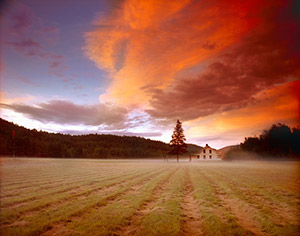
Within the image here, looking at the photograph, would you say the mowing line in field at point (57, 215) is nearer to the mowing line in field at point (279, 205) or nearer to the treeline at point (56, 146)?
the mowing line in field at point (279, 205)

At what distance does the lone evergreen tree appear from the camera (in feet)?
268

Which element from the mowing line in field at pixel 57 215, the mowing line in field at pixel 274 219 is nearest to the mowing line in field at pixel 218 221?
the mowing line in field at pixel 274 219

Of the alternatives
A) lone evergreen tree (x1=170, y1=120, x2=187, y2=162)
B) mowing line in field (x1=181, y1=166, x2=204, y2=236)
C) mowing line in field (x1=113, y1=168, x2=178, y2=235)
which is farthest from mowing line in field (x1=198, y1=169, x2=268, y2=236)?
lone evergreen tree (x1=170, y1=120, x2=187, y2=162)

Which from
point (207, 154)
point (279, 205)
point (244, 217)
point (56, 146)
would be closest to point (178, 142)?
point (207, 154)

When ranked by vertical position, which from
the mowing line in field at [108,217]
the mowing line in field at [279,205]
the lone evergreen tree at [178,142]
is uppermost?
the lone evergreen tree at [178,142]

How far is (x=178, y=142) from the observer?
83000mm

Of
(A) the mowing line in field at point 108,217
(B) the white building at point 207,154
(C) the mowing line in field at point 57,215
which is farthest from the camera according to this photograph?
(B) the white building at point 207,154

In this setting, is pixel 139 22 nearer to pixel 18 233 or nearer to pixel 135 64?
pixel 135 64

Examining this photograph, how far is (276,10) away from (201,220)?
710cm

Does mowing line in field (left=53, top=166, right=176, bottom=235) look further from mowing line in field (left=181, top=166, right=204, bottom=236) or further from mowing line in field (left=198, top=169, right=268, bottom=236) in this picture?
mowing line in field (left=198, top=169, right=268, bottom=236)

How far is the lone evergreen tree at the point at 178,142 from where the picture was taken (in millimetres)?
81750

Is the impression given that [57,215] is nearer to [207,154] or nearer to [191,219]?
[191,219]

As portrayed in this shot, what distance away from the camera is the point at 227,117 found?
12617mm

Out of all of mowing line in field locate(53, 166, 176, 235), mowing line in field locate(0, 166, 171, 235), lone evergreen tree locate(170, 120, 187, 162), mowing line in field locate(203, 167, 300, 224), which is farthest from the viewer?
lone evergreen tree locate(170, 120, 187, 162)
